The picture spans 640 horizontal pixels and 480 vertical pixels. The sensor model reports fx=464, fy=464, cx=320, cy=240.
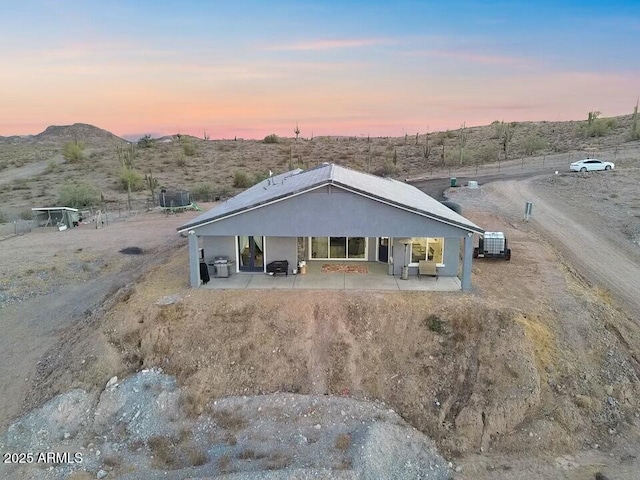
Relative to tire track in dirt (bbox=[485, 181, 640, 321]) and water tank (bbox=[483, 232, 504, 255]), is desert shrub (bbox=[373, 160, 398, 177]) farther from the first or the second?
water tank (bbox=[483, 232, 504, 255])

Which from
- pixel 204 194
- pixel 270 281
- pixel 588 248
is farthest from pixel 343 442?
pixel 204 194

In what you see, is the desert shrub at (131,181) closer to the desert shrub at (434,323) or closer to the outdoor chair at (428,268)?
Result: the outdoor chair at (428,268)

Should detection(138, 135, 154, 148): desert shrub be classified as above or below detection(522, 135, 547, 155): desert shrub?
above

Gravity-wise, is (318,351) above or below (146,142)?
below

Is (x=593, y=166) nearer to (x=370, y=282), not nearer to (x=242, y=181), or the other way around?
(x=242, y=181)

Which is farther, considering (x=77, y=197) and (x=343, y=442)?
(x=77, y=197)

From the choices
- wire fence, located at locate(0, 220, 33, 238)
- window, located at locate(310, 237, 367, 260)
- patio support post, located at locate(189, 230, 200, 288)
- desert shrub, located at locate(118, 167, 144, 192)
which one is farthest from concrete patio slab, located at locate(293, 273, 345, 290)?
desert shrub, located at locate(118, 167, 144, 192)
